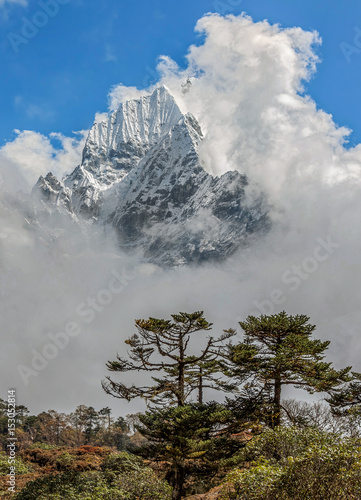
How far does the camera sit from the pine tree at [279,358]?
2345 cm

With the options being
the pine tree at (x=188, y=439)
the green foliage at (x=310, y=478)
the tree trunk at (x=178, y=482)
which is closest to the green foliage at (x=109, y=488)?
the pine tree at (x=188, y=439)

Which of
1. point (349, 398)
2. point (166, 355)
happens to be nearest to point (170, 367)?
point (166, 355)

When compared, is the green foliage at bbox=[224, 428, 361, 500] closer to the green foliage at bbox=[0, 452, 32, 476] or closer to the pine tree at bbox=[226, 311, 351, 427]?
the pine tree at bbox=[226, 311, 351, 427]

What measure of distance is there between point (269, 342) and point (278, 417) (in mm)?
4642

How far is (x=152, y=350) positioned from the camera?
2334 cm

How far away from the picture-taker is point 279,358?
22875 mm

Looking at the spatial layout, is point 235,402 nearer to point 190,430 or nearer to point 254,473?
point 190,430

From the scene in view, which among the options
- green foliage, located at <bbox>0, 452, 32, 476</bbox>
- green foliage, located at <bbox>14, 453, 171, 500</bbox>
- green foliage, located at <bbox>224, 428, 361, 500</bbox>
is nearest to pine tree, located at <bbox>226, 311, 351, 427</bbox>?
green foliage, located at <bbox>14, 453, 171, 500</bbox>

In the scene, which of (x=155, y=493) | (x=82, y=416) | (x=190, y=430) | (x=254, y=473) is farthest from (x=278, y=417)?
(x=82, y=416)

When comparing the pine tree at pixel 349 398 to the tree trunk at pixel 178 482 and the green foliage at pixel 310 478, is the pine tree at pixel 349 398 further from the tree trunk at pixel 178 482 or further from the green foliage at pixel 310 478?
the green foliage at pixel 310 478

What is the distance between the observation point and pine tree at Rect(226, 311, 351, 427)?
23453 millimetres

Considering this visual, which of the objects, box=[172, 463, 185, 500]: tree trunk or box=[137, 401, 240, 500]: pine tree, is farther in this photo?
box=[172, 463, 185, 500]: tree trunk

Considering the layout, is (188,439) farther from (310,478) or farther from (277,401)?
(310,478)

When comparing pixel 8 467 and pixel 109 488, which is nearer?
pixel 109 488
